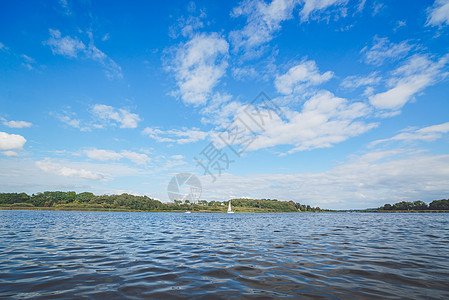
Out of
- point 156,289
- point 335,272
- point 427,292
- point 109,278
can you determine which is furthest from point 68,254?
point 427,292

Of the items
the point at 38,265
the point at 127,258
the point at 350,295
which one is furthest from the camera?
the point at 127,258

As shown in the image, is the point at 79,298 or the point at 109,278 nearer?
the point at 79,298

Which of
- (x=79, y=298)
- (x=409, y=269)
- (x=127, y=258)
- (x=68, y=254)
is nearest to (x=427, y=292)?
(x=409, y=269)

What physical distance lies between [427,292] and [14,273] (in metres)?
15.4

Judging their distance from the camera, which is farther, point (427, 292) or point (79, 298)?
point (427, 292)

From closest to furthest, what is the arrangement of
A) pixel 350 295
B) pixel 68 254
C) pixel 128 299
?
pixel 128 299 < pixel 350 295 < pixel 68 254

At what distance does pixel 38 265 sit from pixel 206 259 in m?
8.07

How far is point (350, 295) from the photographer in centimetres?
654

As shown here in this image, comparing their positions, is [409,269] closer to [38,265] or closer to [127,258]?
[127,258]

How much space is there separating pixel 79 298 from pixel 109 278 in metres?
2.00

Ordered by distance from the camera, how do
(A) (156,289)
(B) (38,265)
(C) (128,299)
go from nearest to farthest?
(C) (128,299)
(A) (156,289)
(B) (38,265)

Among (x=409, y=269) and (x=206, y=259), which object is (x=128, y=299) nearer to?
(x=206, y=259)

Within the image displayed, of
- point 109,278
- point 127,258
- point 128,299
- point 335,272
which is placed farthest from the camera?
point 127,258

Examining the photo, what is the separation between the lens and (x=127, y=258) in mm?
11523
